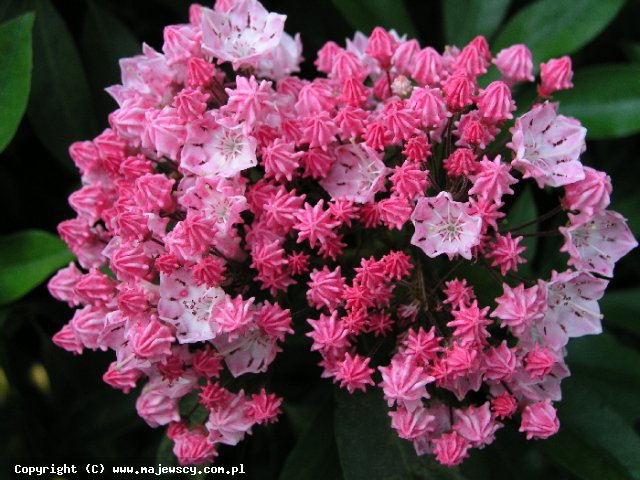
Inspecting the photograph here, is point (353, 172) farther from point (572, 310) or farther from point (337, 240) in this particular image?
point (572, 310)

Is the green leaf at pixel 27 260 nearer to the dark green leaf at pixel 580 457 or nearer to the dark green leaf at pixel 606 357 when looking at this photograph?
the dark green leaf at pixel 580 457

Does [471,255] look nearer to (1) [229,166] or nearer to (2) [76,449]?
(1) [229,166]

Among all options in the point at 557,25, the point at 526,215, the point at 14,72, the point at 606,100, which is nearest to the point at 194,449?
the point at 14,72

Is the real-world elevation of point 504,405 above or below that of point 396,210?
below

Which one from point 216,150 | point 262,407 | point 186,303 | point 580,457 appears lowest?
point 580,457

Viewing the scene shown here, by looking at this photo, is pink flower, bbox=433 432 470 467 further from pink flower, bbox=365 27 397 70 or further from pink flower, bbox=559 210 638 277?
pink flower, bbox=365 27 397 70

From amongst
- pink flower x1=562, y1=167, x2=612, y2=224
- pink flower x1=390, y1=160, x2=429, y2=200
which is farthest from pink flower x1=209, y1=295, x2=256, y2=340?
pink flower x1=562, y1=167, x2=612, y2=224

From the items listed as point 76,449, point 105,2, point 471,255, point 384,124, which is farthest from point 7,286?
point 471,255
